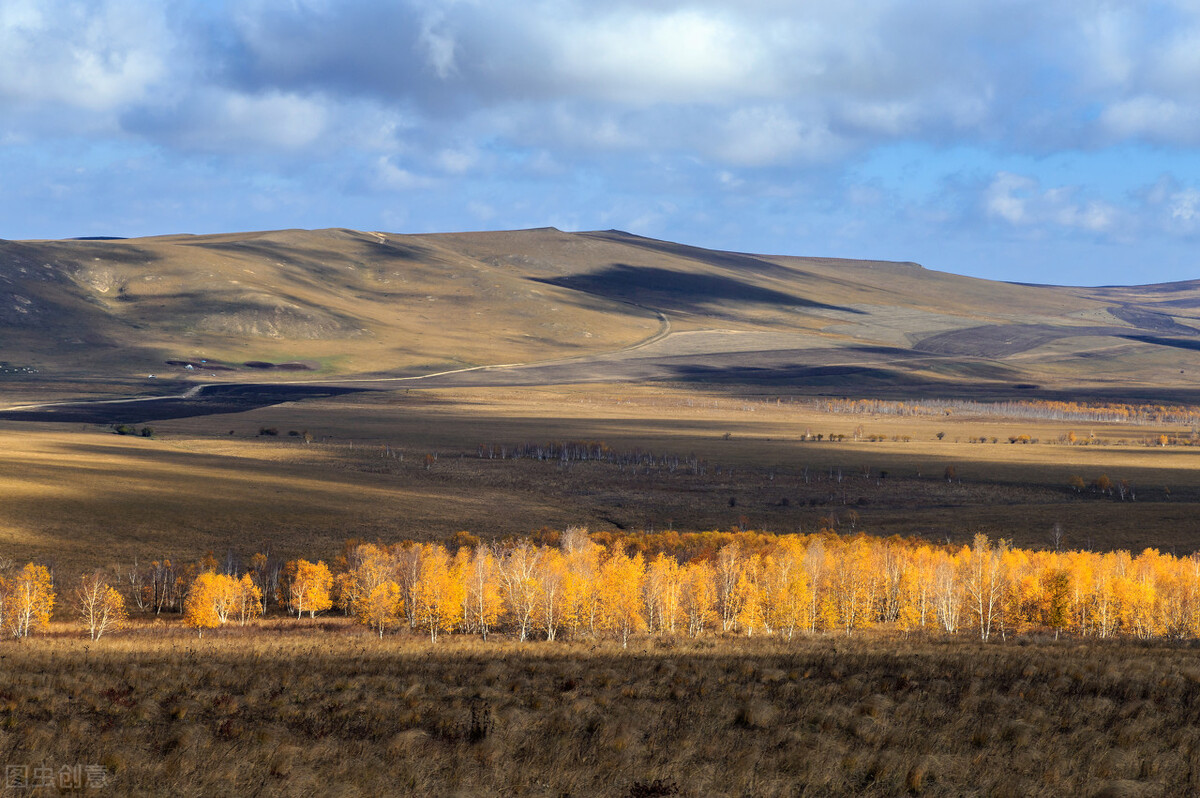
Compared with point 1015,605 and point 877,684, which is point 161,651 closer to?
point 877,684

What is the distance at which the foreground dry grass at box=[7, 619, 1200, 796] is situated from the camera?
16.0m

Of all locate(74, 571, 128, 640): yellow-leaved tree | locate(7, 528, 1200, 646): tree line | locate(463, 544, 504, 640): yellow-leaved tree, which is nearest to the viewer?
locate(74, 571, 128, 640): yellow-leaved tree

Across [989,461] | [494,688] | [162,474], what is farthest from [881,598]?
[989,461]

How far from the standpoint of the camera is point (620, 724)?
18703 millimetres

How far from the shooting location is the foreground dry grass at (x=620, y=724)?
52.6 feet

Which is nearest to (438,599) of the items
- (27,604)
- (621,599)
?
(621,599)

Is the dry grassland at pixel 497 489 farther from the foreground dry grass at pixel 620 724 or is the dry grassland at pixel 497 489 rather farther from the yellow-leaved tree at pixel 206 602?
the foreground dry grass at pixel 620 724

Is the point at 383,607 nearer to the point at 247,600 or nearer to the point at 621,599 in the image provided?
the point at 247,600

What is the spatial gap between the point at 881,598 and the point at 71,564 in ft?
199

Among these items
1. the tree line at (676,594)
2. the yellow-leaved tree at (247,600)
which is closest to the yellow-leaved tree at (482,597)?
the tree line at (676,594)

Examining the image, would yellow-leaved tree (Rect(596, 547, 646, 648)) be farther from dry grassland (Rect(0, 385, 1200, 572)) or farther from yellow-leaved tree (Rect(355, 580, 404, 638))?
dry grassland (Rect(0, 385, 1200, 572))

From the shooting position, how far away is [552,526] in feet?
340

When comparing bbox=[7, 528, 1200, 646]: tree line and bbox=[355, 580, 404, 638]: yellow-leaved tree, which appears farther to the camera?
bbox=[355, 580, 404, 638]: yellow-leaved tree

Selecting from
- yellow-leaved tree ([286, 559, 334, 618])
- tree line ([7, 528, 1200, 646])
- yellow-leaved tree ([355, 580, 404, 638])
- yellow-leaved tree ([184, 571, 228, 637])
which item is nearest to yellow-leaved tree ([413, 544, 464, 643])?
tree line ([7, 528, 1200, 646])
